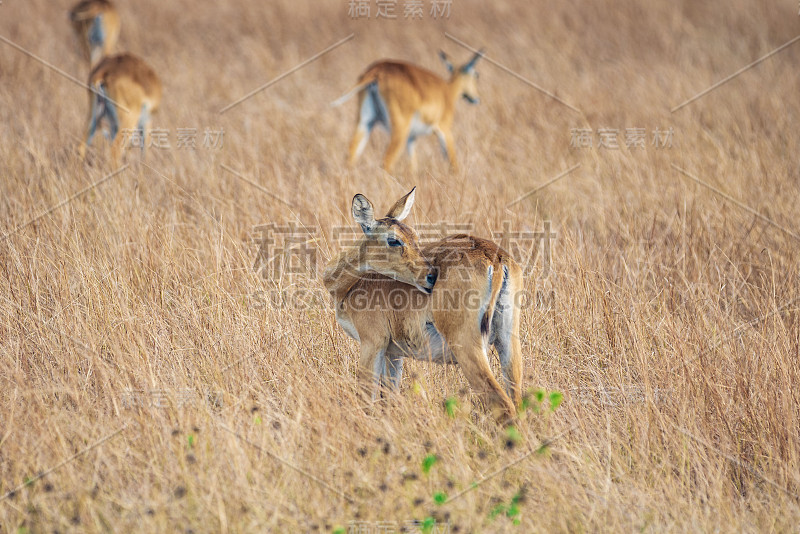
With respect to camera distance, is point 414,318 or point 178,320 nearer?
point 414,318

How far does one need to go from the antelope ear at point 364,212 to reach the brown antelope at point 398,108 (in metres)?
4.72

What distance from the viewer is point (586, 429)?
152 inches

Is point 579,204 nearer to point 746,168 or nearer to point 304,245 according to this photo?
point 746,168

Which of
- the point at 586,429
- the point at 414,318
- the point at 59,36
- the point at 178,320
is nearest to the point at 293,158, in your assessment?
the point at 178,320

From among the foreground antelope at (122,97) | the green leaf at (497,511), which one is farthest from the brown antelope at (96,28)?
the green leaf at (497,511)

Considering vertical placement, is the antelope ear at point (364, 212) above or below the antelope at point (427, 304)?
above

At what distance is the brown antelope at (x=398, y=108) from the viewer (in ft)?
30.5

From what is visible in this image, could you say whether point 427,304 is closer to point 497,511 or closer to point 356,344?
point 356,344

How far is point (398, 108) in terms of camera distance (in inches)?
375

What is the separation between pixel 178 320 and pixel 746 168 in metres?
5.58

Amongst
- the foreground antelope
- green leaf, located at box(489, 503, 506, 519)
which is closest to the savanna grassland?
green leaf, located at box(489, 503, 506, 519)

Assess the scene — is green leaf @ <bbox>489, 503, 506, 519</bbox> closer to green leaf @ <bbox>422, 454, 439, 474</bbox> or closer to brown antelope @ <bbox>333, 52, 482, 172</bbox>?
green leaf @ <bbox>422, 454, 439, 474</bbox>

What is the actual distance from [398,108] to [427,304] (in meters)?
5.94

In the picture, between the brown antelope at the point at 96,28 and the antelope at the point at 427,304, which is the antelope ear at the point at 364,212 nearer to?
the antelope at the point at 427,304
